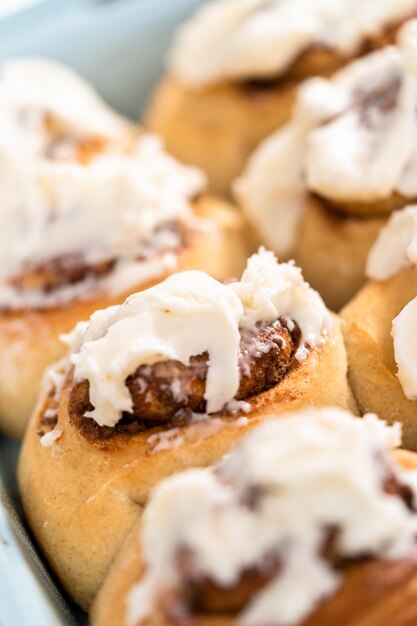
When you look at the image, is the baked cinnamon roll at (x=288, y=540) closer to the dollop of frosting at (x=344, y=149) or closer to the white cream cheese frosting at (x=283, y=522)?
the white cream cheese frosting at (x=283, y=522)

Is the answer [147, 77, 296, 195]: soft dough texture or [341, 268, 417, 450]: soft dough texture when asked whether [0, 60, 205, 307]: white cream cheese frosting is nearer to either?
[147, 77, 296, 195]: soft dough texture

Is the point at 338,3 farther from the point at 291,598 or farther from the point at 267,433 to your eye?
the point at 291,598

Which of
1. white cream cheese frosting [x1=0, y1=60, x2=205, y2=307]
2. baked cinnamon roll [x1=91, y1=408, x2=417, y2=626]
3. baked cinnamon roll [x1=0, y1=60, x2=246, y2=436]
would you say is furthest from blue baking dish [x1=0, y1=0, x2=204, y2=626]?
baked cinnamon roll [x1=91, y1=408, x2=417, y2=626]

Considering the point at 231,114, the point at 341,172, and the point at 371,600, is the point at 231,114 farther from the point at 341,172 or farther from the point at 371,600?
the point at 371,600

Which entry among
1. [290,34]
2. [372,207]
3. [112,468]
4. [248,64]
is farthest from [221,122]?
[112,468]

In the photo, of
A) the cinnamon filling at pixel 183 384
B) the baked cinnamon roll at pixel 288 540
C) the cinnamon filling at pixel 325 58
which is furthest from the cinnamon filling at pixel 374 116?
the baked cinnamon roll at pixel 288 540
